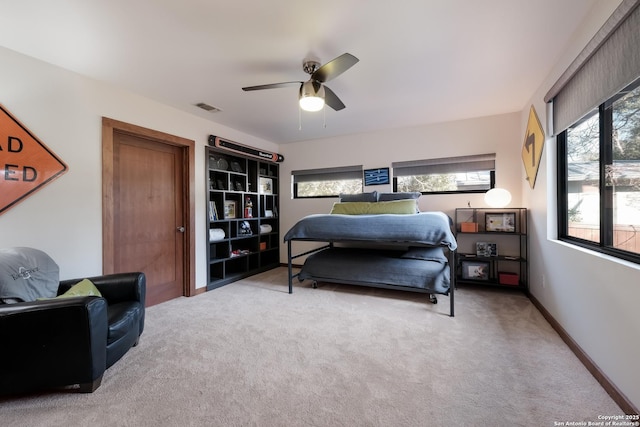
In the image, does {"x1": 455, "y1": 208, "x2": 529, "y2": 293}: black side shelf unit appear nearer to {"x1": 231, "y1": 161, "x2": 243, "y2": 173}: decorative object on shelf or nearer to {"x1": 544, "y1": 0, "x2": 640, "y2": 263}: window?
{"x1": 544, "y1": 0, "x2": 640, "y2": 263}: window

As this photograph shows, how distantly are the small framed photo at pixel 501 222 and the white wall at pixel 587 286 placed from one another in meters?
0.48

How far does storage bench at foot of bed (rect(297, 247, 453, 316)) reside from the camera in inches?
118

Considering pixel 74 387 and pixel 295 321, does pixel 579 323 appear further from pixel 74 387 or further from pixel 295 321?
pixel 74 387

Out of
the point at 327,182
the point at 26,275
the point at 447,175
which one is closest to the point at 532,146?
the point at 447,175

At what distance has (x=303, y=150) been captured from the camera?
5.00 meters

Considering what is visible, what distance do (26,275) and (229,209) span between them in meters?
2.54

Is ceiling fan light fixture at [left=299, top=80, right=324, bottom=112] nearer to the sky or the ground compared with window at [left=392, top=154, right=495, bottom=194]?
nearer to the sky

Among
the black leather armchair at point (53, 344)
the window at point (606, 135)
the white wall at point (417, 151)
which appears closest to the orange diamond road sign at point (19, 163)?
the black leather armchair at point (53, 344)

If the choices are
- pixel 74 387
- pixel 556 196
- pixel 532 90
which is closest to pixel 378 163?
pixel 532 90

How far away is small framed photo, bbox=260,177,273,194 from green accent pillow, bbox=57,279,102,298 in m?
3.00

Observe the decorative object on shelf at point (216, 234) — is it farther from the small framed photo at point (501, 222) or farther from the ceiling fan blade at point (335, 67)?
the small framed photo at point (501, 222)

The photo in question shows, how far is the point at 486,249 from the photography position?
3.64m

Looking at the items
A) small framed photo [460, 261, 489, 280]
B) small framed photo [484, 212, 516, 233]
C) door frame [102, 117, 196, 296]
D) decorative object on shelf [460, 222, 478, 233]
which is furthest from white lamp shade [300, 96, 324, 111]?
small framed photo [460, 261, 489, 280]

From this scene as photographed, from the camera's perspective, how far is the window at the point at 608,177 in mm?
1495
